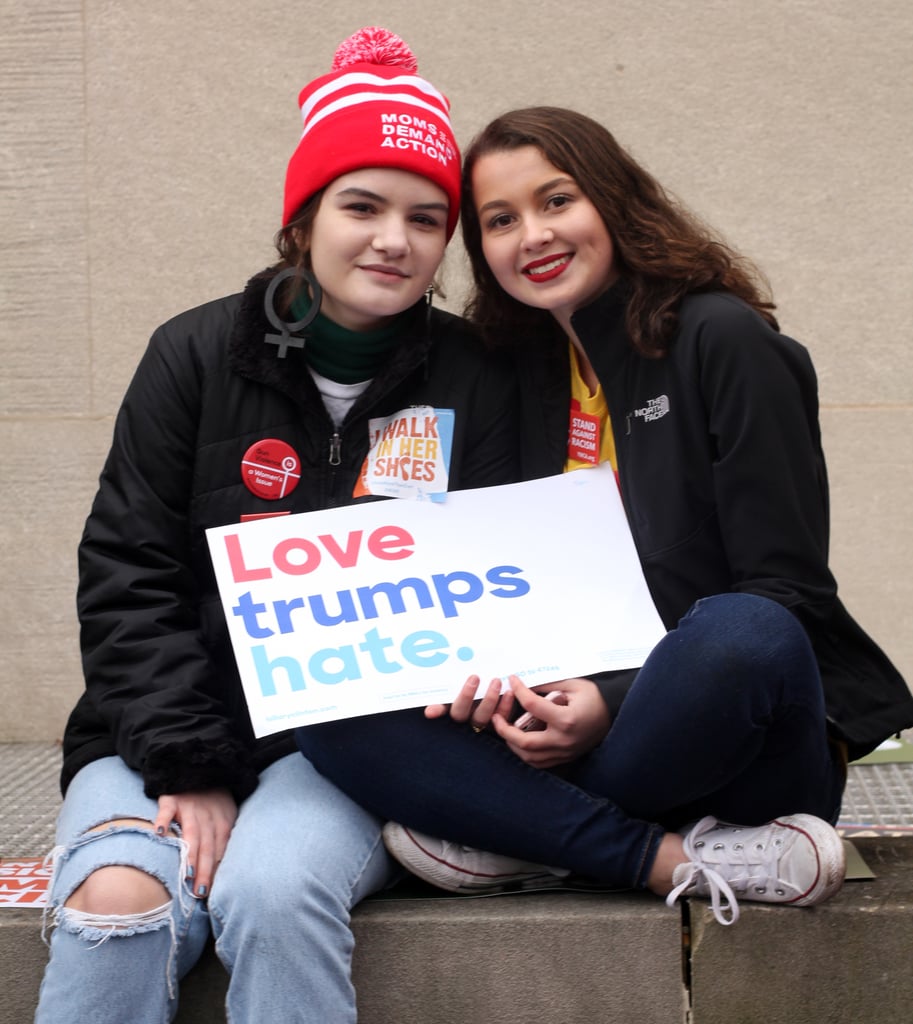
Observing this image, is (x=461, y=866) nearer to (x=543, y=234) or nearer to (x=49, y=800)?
(x=543, y=234)

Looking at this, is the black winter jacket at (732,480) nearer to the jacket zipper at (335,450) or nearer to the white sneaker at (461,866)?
the white sneaker at (461,866)

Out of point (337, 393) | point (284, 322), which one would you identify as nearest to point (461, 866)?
point (337, 393)

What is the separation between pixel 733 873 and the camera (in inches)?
75.2

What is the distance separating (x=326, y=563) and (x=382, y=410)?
1.06ft

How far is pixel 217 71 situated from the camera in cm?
372

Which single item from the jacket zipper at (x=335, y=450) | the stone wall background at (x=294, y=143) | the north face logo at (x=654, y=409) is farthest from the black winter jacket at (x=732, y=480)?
the stone wall background at (x=294, y=143)

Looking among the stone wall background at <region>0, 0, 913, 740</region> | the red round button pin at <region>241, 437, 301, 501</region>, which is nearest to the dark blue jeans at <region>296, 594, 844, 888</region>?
the red round button pin at <region>241, 437, 301, 501</region>

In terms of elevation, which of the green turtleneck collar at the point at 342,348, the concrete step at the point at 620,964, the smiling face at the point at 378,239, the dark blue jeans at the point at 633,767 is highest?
the smiling face at the point at 378,239

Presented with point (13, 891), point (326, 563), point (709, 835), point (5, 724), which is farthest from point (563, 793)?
point (5, 724)

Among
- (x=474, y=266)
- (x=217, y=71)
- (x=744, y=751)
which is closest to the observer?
(x=744, y=751)

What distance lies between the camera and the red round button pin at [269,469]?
7.27 feet

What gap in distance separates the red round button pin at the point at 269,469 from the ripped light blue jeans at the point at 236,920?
0.54 metres

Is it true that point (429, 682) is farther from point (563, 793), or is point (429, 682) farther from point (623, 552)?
point (623, 552)

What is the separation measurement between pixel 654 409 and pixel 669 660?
47 cm
